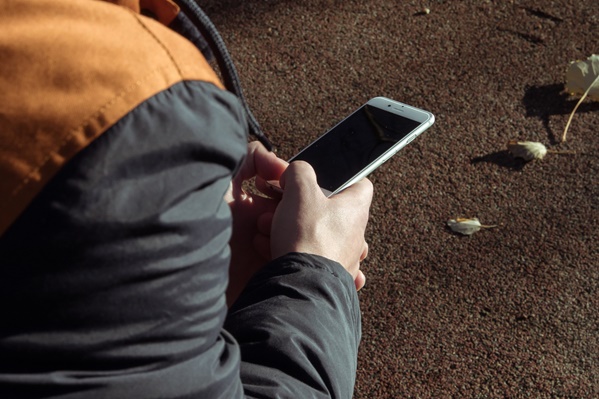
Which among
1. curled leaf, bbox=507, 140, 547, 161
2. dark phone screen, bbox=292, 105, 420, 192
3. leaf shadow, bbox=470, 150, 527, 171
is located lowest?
leaf shadow, bbox=470, 150, 527, 171

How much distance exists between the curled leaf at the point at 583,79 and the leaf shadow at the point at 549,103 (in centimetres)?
3

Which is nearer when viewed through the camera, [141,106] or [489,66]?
[141,106]

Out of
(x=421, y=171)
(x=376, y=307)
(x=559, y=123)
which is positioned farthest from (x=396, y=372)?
(x=559, y=123)

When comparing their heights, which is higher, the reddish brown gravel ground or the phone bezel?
the phone bezel

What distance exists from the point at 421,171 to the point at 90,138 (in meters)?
1.82

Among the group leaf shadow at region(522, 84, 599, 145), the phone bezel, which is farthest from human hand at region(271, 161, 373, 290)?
leaf shadow at region(522, 84, 599, 145)

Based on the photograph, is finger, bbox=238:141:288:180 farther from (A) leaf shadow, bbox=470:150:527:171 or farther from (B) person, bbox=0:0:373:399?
(A) leaf shadow, bbox=470:150:527:171

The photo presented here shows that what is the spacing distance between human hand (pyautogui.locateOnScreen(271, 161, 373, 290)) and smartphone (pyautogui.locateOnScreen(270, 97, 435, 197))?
7.0 inches

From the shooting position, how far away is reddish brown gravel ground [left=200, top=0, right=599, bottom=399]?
202 cm

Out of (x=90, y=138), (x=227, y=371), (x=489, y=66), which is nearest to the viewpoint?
(x=90, y=138)

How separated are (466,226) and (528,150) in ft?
1.29

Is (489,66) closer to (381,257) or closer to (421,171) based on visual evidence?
(421,171)

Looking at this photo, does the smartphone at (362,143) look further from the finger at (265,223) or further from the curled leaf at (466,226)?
the curled leaf at (466,226)

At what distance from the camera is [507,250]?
2219mm
